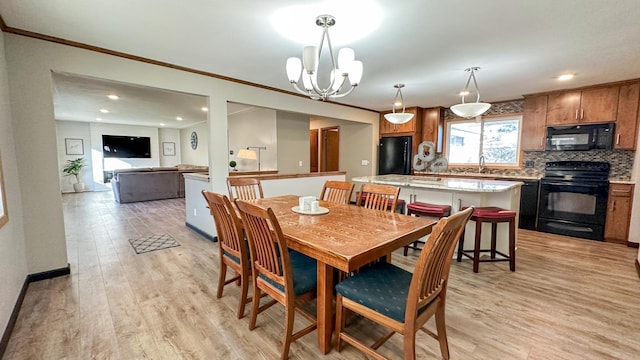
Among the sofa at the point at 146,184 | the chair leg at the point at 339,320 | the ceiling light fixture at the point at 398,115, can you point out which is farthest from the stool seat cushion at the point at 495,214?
the sofa at the point at 146,184

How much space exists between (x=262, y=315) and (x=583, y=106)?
17.7ft

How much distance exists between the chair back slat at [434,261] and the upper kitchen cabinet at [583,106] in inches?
174

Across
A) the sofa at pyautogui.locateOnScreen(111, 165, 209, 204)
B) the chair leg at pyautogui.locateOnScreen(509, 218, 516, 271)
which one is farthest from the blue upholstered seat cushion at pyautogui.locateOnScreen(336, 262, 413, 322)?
the sofa at pyautogui.locateOnScreen(111, 165, 209, 204)

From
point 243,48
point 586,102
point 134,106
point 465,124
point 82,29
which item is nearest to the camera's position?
point 82,29

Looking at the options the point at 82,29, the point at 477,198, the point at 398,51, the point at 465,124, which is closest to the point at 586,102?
the point at 465,124

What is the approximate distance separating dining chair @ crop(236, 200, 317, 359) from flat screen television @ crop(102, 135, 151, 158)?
9921 mm

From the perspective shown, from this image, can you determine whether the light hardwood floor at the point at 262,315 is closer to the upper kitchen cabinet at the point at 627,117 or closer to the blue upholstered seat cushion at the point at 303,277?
the blue upholstered seat cushion at the point at 303,277

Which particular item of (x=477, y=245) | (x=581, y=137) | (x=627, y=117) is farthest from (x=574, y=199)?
(x=477, y=245)

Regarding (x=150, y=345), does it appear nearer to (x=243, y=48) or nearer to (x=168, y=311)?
(x=168, y=311)

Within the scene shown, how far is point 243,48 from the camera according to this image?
2664mm

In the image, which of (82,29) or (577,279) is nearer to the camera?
(82,29)

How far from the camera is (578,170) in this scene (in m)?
4.15

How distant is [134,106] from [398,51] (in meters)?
6.09

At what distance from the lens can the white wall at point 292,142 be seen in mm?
5688
